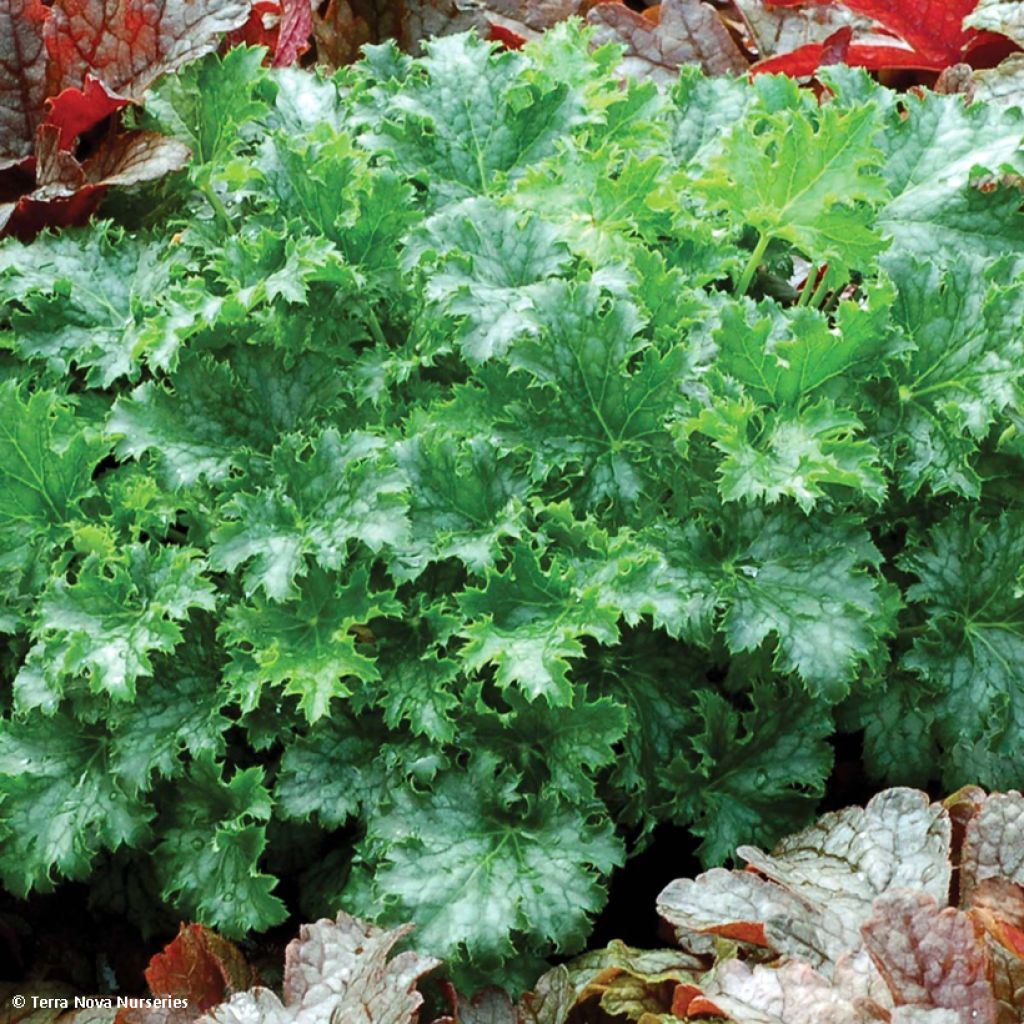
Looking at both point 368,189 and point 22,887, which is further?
point 368,189

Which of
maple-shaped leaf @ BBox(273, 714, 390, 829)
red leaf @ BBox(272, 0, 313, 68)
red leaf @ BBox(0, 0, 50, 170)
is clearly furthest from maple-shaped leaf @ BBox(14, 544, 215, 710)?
red leaf @ BBox(272, 0, 313, 68)

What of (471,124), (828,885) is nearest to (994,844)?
(828,885)

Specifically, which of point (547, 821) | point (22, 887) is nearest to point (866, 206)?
point (547, 821)

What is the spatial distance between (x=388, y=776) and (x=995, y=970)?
0.92 m

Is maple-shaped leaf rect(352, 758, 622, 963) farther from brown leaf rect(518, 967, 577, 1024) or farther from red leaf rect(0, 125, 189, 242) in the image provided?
red leaf rect(0, 125, 189, 242)

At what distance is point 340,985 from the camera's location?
1.68 m

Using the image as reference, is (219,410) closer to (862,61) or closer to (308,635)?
(308,635)

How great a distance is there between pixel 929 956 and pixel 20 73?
8.02ft

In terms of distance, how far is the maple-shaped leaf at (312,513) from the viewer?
73.7 inches

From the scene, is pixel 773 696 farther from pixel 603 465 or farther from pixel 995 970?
pixel 995 970

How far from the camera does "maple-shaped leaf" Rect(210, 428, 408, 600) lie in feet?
6.14

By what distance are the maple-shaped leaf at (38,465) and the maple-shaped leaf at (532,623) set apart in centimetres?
70

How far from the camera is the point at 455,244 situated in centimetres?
205

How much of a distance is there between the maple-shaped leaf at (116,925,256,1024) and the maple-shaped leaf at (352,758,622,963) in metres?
0.23
